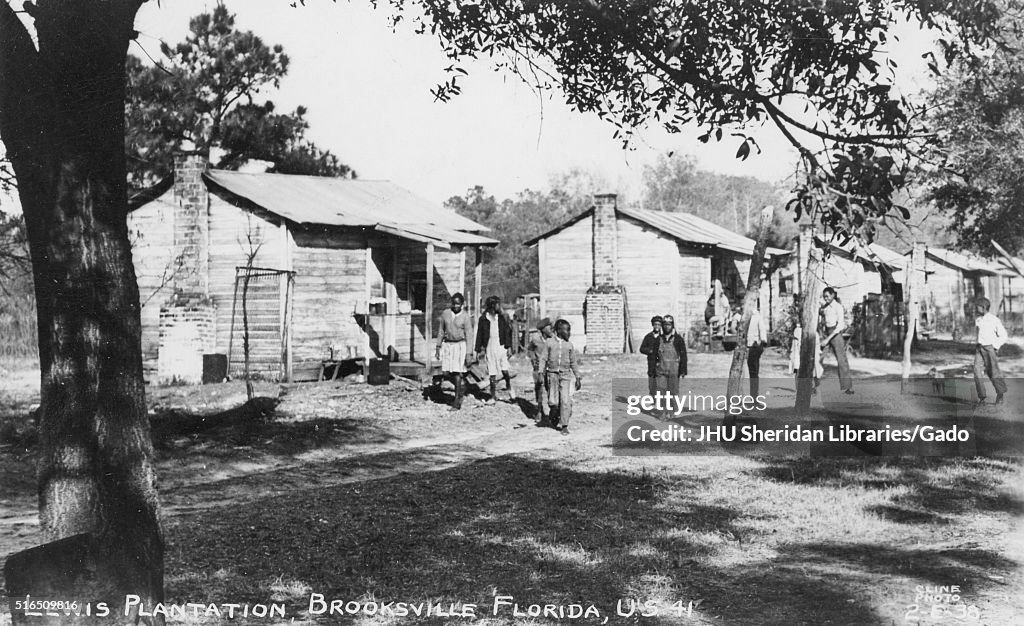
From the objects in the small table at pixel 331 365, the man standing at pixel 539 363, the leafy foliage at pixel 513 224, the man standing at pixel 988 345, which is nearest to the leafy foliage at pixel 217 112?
the small table at pixel 331 365

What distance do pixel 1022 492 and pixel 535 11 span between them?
22.3ft

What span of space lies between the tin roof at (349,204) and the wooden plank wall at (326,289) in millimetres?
603

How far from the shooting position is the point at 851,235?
5164mm

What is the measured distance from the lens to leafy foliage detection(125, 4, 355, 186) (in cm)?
2475

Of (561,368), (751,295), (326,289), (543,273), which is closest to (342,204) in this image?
(326,289)

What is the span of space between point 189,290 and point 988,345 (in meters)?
16.1

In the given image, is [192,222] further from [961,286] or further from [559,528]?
[961,286]

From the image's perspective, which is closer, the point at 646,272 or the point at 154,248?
the point at 154,248

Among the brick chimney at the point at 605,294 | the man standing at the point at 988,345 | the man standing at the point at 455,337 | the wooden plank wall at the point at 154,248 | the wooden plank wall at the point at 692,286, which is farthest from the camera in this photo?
the wooden plank wall at the point at 692,286

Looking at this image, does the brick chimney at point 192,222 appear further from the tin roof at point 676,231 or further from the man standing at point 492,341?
the tin roof at point 676,231

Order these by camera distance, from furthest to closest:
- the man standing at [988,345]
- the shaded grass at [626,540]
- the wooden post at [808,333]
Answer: the man standing at [988,345] → the wooden post at [808,333] → the shaded grass at [626,540]

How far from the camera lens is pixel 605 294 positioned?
89.4 feet

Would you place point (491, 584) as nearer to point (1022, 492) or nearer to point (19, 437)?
point (1022, 492)

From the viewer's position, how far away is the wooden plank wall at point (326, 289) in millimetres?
20359
